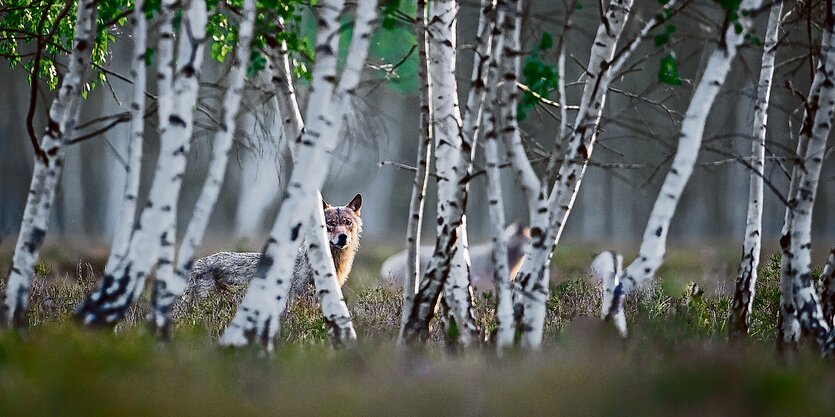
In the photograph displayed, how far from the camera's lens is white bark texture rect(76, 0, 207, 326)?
6.27m

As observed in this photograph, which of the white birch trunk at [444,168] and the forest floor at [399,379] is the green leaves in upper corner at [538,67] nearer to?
the white birch trunk at [444,168]

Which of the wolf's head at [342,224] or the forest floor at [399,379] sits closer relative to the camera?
the forest floor at [399,379]

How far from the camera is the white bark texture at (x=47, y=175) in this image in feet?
23.3

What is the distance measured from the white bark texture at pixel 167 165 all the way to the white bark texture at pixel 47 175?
946 millimetres

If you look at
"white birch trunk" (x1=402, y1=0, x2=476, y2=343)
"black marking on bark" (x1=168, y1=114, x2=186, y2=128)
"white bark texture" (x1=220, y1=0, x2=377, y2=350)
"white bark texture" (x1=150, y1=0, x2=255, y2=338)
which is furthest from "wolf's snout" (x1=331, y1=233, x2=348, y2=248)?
"black marking on bark" (x1=168, y1=114, x2=186, y2=128)

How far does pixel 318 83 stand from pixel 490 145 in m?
1.35

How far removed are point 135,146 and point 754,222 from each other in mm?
6581

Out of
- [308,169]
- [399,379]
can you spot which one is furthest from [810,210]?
[399,379]

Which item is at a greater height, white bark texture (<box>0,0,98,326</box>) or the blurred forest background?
the blurred forest background

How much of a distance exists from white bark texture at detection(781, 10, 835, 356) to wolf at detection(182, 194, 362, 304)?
24.0 feet

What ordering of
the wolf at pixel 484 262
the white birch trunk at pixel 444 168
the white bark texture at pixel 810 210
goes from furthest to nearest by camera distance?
the wolf at pixel 484 262
the white bark texture at pixel 810 210
the white birch trunk at pixel 444 168

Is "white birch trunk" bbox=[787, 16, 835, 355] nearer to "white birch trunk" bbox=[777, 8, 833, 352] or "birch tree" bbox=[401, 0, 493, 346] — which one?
"white birch trunk" bbox=[777, 8, 833, 352]

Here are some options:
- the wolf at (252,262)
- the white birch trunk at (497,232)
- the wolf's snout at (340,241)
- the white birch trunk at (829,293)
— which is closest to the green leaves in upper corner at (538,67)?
the white birch trunk at (497,232)

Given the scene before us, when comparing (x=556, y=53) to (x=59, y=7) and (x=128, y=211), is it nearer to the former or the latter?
(x=128, y=211)
